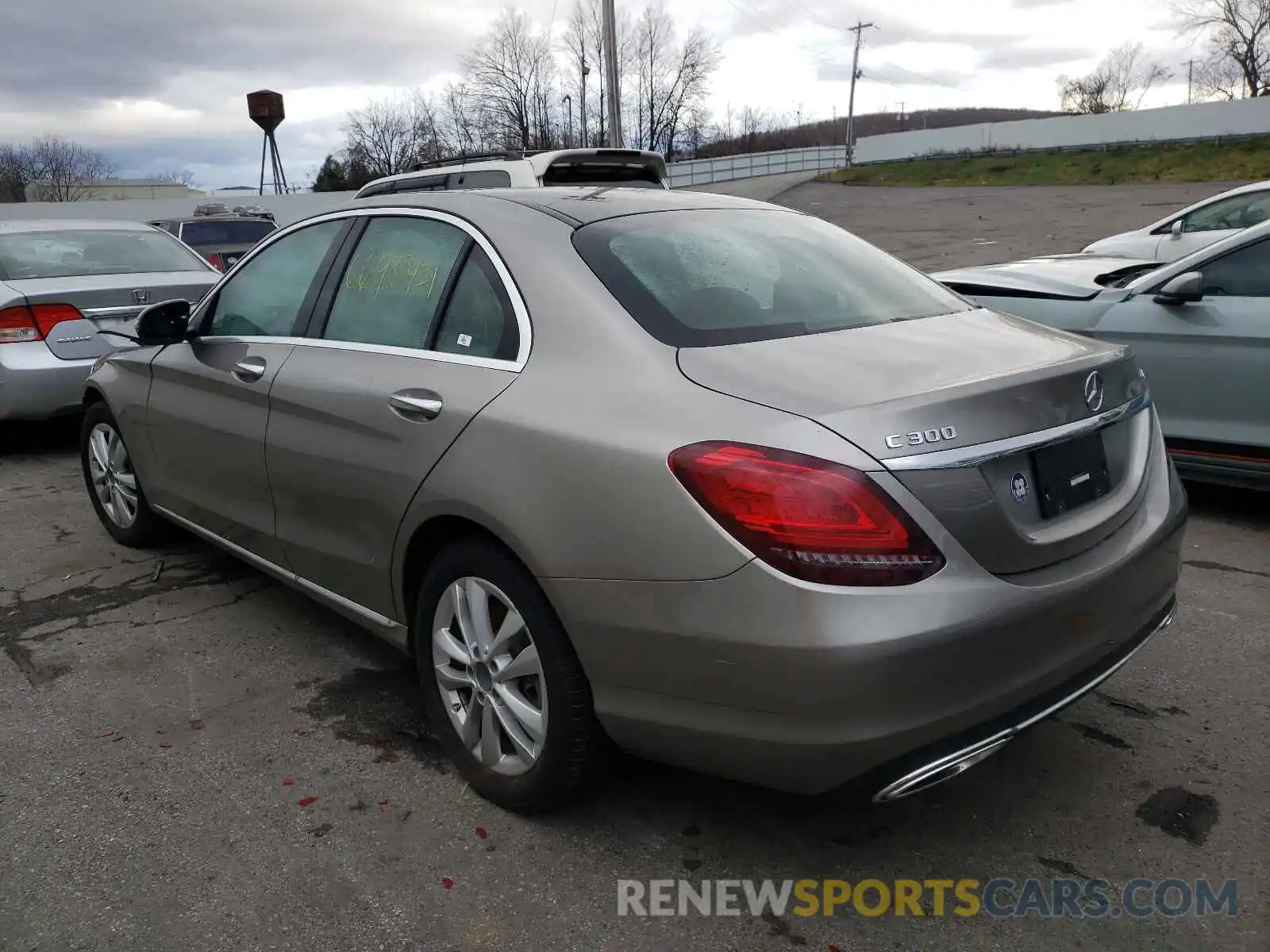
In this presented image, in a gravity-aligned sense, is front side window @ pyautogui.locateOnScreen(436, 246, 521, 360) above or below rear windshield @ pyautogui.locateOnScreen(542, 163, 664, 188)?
below

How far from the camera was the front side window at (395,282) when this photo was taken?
10.4 feet

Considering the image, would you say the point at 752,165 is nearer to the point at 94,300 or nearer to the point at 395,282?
the point at 94,300

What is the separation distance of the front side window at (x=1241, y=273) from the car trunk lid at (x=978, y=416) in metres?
2.77

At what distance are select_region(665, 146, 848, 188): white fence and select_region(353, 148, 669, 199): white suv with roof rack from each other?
113 ft

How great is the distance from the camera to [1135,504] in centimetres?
268

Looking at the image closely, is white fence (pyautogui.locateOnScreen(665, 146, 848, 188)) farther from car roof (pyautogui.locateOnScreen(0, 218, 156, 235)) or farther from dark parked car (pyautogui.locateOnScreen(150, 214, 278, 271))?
car roof (pyautogui.locateOnScreen(0, 218, 156, 235))

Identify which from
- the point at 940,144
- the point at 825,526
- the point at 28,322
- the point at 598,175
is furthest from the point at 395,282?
the point at 940,144

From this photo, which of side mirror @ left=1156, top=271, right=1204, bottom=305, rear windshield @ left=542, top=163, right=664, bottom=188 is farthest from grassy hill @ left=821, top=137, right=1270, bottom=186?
side mirror @ left=1156, top=271, right=1204, bottom=305

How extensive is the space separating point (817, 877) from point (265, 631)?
2533mm

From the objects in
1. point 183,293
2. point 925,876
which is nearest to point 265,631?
point 925,876

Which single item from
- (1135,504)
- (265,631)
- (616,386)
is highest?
(616,386)

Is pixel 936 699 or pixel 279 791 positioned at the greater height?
pixel 936 699

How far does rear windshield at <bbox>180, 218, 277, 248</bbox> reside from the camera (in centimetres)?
1536

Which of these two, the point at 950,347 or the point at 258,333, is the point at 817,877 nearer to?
the point at 950,347
